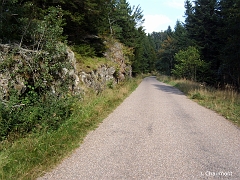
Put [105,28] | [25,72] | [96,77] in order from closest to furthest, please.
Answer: [25,72] < [96,77] < [105,28]

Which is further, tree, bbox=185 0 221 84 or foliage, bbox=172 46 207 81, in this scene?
tree, bbox=185 0 221 84

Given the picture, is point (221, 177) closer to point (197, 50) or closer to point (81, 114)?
point (81, 114)

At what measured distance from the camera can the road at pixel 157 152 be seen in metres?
3.29

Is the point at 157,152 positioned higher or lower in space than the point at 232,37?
lower

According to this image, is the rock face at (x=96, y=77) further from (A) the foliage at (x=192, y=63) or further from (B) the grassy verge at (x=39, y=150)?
(A) the foliage at (x=192, y=63)

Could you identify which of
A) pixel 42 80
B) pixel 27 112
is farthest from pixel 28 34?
pixel 27 112

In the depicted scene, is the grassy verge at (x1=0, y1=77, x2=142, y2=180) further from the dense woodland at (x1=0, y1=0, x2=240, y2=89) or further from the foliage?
the foliage

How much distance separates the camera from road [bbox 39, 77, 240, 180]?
3287mm

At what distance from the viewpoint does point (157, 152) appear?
4.12 meters

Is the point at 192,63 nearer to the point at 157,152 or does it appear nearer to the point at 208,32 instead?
the point at 208,32

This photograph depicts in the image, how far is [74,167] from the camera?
11.4 feet

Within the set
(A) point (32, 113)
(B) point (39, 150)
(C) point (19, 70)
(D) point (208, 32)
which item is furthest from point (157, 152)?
(D) point (208, 32)

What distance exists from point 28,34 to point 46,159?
4.60 m

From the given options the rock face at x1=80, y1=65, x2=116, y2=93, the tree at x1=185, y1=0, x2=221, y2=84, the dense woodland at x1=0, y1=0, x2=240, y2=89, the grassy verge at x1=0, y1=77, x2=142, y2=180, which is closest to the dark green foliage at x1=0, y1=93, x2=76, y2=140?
the grassy verge at x1=0, y1=77, x2=142, y2=180
